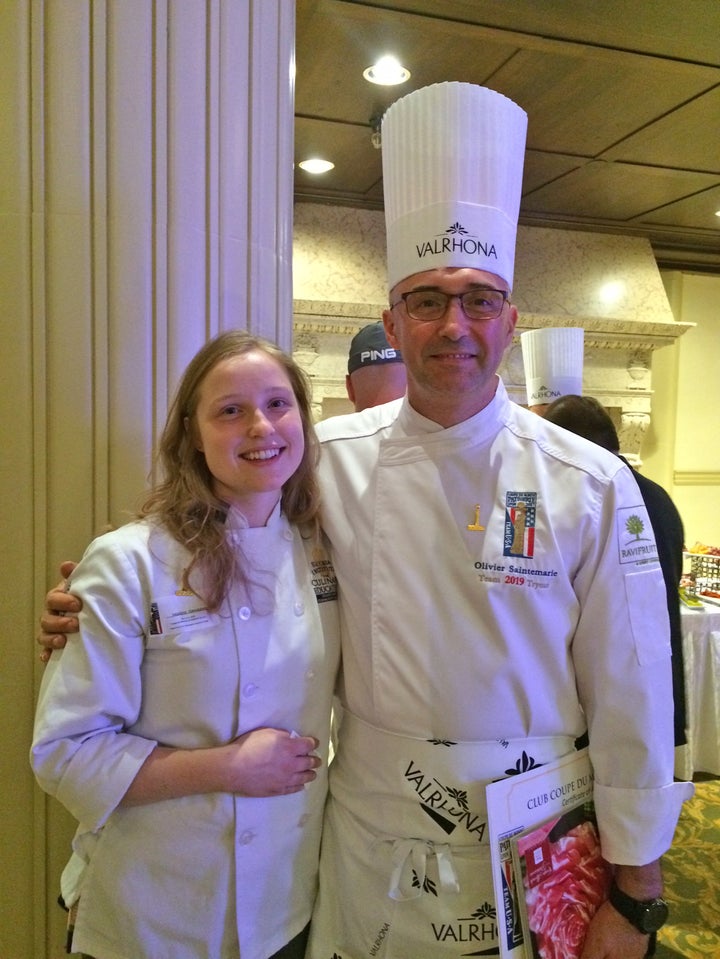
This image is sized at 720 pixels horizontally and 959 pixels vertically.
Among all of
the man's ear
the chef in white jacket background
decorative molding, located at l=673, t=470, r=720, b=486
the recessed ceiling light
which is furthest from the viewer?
decorative molding, located at l=673, t=470, r=720, b=486

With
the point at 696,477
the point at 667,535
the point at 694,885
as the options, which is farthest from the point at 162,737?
the point at 696,477

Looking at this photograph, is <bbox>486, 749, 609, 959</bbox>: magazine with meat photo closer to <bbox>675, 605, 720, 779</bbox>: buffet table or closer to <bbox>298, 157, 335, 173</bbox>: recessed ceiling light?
<bbox>675, 605, 720, 779</bbox>: buffet table

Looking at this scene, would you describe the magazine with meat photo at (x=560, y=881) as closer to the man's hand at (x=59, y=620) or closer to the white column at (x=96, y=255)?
the man's hand at (x=59, y=620)

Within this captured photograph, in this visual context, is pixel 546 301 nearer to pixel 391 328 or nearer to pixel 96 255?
pixel 391 328

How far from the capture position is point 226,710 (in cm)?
93

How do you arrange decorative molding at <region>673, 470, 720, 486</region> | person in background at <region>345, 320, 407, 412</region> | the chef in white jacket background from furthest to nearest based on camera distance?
decorative molding at <region>673, 470, 720, 486</region>
person in background at <region>345, 320, 407, 412</region>
the chef in white jacket background

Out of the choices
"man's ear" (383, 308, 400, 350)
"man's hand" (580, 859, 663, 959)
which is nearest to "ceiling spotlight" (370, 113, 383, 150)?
"man's ear" (383, 308, 400, 350)

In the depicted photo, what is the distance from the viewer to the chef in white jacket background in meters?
0.98

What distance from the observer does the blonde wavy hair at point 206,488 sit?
37.0 inches

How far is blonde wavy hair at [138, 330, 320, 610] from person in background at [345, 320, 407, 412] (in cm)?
96

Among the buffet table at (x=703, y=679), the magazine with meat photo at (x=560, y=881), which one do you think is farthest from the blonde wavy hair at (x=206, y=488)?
the buffet table at (x=703, y=679)

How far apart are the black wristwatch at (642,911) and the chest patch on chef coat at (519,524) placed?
0.51 m

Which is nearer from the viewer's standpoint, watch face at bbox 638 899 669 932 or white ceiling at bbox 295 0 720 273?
watch face at bbox 638 899 669 932

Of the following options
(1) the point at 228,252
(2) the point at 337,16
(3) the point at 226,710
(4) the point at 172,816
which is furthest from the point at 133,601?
(2) the point at 337,16
